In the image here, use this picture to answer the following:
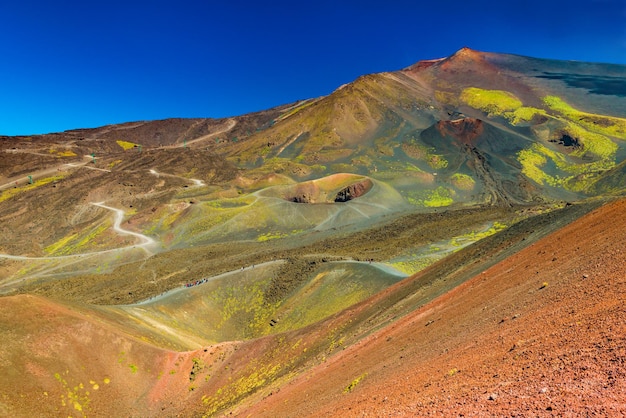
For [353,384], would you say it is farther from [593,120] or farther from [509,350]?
[593,120]

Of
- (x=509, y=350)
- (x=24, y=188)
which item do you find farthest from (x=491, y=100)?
(x=509, y=350)

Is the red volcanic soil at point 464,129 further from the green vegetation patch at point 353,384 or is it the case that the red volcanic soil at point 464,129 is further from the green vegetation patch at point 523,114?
the green vegetation patch at point 353,384

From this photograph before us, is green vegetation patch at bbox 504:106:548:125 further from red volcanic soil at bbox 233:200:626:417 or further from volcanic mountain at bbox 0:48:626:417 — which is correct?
red volcanic soil at bbox 233:200:626:417

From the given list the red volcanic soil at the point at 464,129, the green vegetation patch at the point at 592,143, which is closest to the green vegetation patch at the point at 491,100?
the green vegetation patch at the point at 592,143

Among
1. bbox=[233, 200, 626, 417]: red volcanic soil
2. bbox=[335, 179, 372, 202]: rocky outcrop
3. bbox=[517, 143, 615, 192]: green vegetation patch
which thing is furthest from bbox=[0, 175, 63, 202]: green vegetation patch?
bbox=[517, 143, 615, 192]: green vegetation patch

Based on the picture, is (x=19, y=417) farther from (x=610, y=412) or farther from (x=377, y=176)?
(x=377, y=176)

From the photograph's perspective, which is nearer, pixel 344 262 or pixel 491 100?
pixel 344 262
